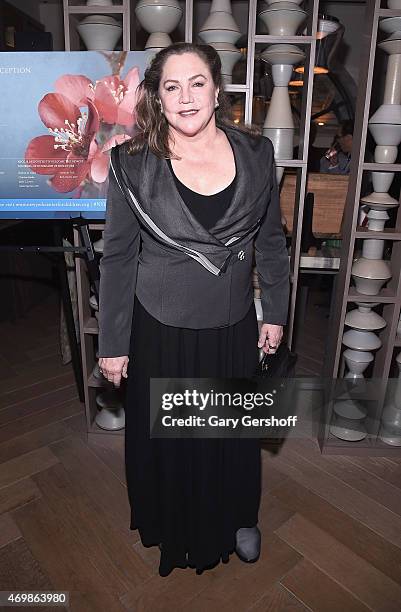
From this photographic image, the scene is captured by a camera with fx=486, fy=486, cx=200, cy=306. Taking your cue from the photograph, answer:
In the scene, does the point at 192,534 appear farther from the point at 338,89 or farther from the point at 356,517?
the point at 338,89

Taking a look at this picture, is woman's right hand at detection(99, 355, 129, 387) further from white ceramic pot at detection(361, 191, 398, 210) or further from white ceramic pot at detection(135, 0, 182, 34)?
white ceramic pot at detection(135, 0, 182, 34)

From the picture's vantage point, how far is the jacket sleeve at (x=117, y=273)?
1.34 metres

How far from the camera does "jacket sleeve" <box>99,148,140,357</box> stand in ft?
4.40

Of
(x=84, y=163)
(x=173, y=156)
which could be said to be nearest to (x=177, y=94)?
(x=173, y=156)

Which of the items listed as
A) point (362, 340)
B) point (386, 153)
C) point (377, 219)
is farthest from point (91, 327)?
point (386, 153)

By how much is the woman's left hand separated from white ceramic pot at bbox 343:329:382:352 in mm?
683

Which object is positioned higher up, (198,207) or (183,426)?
(198,207)

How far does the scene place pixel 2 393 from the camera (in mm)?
2889

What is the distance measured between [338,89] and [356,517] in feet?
18.2

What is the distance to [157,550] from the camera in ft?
5.89

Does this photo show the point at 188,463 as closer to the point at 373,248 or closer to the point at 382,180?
the point at 373,248

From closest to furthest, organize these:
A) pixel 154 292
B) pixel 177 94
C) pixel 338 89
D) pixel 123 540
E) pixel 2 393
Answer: pixel 177 94, pixel 154 292, pixel 123 540, pixel 2 393, pixel 338 89

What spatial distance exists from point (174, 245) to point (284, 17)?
1143 millimetres


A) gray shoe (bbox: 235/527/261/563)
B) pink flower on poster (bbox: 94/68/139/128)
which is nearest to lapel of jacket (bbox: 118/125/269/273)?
pink flower on poster (bbox: 94/68/139/128)
